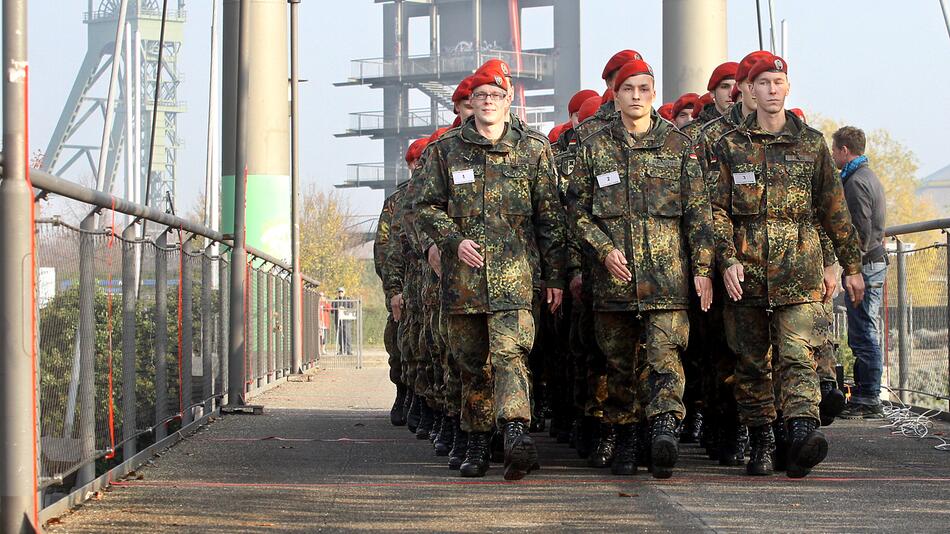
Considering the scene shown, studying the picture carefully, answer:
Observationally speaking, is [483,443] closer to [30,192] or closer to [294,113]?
[30,192]

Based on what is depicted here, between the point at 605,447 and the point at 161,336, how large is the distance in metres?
2.92

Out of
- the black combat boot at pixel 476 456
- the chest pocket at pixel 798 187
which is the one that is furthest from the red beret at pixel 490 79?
the black combat boot at pixel 476 456

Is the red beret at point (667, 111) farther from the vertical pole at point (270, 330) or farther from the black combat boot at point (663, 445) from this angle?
the vertical pole at point (270, 330)

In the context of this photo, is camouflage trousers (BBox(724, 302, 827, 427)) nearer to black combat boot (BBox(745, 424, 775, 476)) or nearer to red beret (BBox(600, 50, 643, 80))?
black combat boot (BBox(745, 424, 775, 476))

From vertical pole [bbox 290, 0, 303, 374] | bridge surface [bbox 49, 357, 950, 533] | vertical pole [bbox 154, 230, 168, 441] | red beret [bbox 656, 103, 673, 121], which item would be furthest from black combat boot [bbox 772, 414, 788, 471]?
vertical pole [bbox 290, 0, 303, 374]

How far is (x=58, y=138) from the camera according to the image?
9525 centimetres

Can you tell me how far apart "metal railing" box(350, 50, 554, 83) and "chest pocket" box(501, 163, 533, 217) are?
4286 inches

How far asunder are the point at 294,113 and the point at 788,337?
58.4 ft

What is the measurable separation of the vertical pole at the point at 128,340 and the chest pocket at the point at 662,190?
2.74 m

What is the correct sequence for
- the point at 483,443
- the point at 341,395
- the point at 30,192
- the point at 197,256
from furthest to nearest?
the point at 341,395 → the point at 197,256 → the point at 483,443 → the point at 30,192

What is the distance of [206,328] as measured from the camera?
12062mm

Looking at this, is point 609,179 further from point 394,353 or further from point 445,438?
point 394,353

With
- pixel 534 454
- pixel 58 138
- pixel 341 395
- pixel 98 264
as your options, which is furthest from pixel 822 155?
pixel 58 138

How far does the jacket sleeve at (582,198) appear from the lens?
8.01 metres
